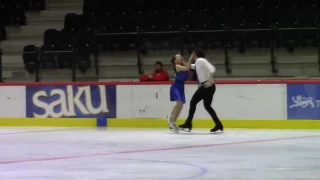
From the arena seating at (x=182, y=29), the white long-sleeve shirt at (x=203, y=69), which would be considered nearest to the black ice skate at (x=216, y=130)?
the white long-sleeve shirt at (x=203, y=69)

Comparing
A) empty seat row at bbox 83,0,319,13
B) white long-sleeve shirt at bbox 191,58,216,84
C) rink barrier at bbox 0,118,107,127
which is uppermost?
empty seat row at bbox 83,0,319,13

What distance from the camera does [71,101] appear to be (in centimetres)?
1383

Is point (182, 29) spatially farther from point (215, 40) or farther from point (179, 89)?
point (179, 89)

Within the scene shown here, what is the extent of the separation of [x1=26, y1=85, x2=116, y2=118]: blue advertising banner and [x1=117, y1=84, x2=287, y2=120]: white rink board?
0.29 metres

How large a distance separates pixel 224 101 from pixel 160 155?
17.3 feet

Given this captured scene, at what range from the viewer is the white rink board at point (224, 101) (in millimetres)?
12616

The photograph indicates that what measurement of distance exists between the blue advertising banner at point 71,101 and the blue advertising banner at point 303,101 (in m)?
3.74

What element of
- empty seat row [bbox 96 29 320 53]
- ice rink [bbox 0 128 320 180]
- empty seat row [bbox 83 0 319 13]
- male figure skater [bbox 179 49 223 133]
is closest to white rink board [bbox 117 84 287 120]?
ice rink [bbox 0 128 320 180]

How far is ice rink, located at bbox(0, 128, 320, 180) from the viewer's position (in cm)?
610

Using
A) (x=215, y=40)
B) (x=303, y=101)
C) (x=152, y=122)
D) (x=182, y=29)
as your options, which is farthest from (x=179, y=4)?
(x=303, y=101)

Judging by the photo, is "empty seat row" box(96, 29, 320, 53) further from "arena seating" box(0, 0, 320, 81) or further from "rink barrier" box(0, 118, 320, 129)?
"rink barrier" box(0, 118, 320, 129)

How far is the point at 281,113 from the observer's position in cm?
1252

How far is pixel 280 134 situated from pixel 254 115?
1.61 meters

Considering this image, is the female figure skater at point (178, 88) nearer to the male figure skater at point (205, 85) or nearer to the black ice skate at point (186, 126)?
the black ice skate at point (186, 126)
